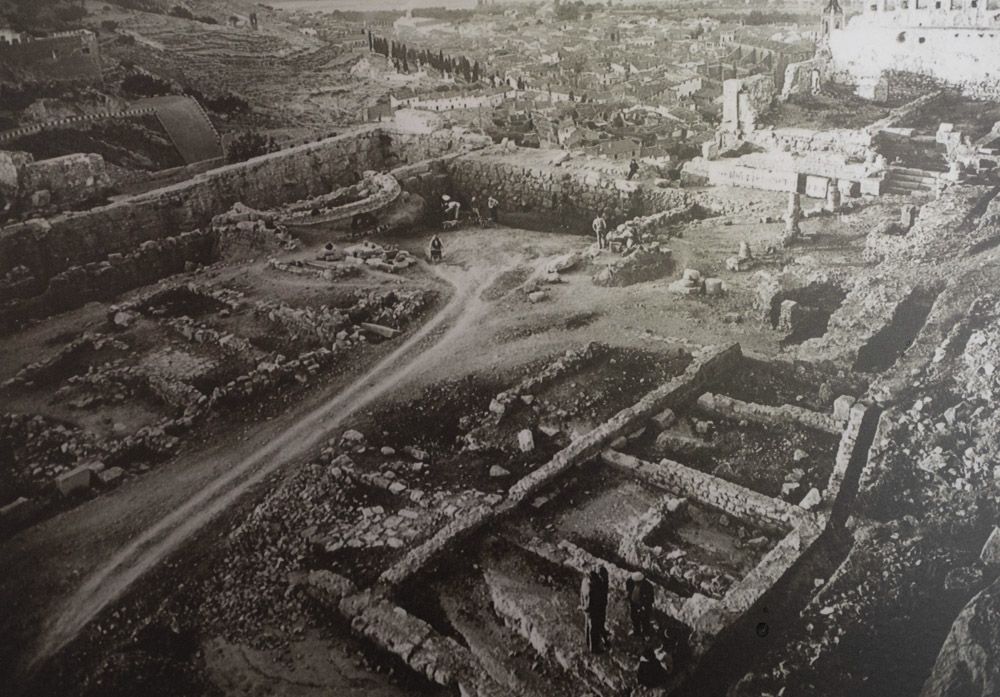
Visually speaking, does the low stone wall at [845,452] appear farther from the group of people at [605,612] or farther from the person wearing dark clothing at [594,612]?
the person wearing dark clothing at [594,612]

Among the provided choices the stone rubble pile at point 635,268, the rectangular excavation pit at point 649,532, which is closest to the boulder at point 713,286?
the stone rubble pile at point 635,268

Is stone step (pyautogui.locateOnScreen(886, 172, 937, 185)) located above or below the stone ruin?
above

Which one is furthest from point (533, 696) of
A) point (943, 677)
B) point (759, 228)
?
point (759, 228)

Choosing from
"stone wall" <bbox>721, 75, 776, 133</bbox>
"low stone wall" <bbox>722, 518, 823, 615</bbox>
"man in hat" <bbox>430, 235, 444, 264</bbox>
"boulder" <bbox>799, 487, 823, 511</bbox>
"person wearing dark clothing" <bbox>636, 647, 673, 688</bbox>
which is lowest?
"person wearing dark clothing" <bbox>636, 647, 673, 688</bbox>

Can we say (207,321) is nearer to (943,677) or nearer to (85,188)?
(85,188)

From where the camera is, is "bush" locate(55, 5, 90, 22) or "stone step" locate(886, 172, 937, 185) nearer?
"bush" locate(55, 5, 90, 22)

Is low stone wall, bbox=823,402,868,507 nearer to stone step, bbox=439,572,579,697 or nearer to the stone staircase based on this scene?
stone step, bbox=439,572,579,697

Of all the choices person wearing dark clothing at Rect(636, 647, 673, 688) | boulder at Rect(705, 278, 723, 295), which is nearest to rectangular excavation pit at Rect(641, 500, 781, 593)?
person wearing dark clothing at Rect(636, 647, 673, 688)
